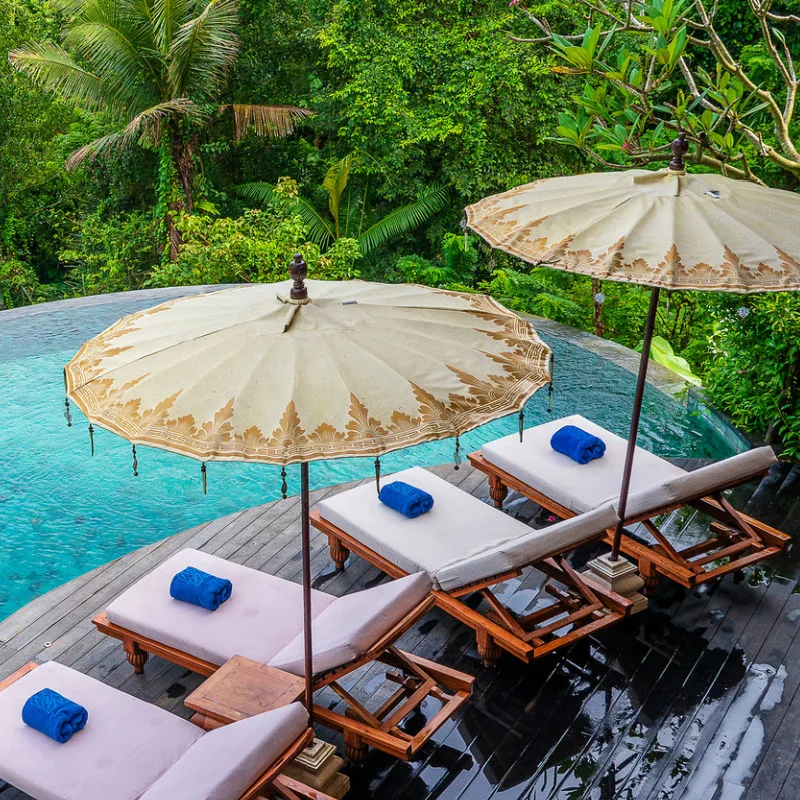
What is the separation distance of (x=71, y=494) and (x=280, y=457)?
522 centimetres

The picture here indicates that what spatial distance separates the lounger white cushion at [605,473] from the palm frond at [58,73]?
36.9 ft

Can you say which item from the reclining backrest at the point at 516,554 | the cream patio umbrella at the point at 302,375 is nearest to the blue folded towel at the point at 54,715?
the cream patio umbrella at the point at 302,375

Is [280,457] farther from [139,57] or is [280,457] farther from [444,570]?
[139,57]

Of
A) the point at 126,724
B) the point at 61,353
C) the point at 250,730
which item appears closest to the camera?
the point at 250,730

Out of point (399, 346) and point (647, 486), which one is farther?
point (647, 486)

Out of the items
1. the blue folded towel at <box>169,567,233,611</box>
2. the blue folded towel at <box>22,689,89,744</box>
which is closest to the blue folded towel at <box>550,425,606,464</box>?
the blue folded towel at <box>169,567,233,611</box>

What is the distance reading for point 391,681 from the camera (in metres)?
4.51

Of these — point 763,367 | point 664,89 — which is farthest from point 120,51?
point 763,367

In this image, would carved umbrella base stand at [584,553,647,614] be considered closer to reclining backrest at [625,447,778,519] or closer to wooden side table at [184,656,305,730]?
reclining backrest at [625,447,778,519]

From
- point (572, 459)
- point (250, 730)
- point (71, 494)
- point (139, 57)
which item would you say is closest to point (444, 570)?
point (250, 730)

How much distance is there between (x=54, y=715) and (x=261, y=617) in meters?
1.11

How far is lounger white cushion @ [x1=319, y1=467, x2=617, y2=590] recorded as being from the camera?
448 cm

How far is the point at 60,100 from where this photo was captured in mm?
17312

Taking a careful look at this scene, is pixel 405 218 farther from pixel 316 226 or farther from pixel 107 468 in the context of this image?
pixel 107 468
